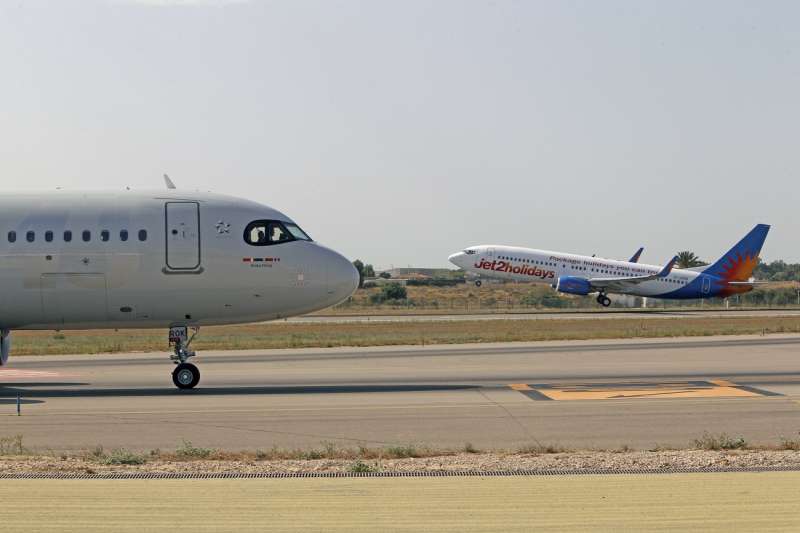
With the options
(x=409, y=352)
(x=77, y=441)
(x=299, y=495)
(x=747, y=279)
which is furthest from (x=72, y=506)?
(x=747, y=279)

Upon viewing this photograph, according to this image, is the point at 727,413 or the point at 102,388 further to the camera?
the point at 102,388

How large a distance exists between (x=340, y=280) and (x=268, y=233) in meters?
2.22

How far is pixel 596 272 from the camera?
86.7m

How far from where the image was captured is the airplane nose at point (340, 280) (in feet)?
82.6

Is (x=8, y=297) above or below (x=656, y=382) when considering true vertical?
above

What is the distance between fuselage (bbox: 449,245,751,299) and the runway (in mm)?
48926

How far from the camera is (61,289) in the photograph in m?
24.8

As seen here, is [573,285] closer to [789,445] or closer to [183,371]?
[183,371]

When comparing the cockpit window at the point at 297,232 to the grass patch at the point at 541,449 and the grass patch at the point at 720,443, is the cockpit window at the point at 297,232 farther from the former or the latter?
the grass patch at the point at 720,443

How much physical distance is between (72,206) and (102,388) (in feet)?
16.3

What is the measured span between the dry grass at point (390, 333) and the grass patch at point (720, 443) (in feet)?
93.1

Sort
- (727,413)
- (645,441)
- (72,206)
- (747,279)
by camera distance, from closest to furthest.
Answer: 1. (645,441)
2. (727,413)
3. (72,206)
4. (747,279)

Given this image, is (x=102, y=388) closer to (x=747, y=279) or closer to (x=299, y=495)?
(x=299, y=495)

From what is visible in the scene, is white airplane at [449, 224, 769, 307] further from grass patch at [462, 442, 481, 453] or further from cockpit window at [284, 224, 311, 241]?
grass patch at [462, 442, 481, 453]
